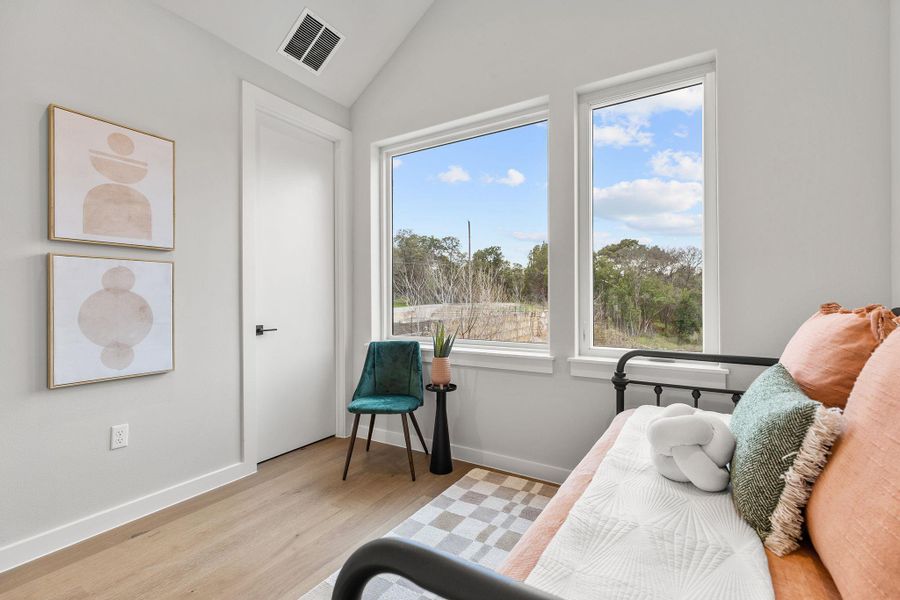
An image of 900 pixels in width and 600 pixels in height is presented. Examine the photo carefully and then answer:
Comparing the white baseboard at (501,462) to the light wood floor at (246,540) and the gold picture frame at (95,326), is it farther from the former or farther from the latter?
the gold picture frame at (95,326)

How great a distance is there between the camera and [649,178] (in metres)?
2.32

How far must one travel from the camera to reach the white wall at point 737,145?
1.74 meters

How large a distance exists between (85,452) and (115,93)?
1.67 metres

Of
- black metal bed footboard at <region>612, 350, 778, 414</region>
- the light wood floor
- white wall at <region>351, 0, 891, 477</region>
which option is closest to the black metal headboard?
black metal bed footboard at <region>612, 350, 778, 414</region>

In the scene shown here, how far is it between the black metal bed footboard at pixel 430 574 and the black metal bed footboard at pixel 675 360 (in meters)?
1.80

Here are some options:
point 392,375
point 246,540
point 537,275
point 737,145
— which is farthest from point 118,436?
point 737,145

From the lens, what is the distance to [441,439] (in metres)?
2.62

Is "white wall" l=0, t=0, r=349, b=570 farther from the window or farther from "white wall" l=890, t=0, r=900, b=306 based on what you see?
"white wall" l=890, t=0, r=900, b=306

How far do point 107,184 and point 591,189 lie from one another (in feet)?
7.98

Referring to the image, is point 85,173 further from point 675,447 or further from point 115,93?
point 675,447

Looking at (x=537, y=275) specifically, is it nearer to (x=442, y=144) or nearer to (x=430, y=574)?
(x=442, y=144)

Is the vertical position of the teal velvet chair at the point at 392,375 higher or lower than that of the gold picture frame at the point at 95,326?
lower

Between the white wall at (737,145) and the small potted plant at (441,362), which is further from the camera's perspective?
the small potted plant at (441,362)

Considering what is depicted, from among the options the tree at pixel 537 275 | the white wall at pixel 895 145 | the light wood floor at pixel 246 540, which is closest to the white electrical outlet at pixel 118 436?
the light wood floor at pixel 246 540
